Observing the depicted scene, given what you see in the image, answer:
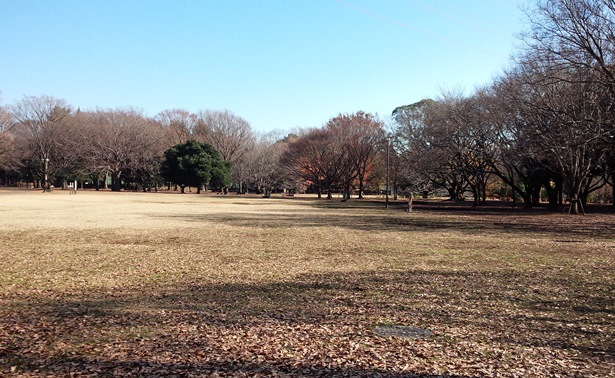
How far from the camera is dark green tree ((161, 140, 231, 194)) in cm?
6334

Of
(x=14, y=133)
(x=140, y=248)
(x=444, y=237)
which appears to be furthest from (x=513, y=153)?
(x=14, y=133)

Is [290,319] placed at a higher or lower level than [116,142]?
lower

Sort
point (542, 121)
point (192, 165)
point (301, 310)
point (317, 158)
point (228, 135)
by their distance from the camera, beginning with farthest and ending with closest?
point (228, 135), point (192, 165), point (317, 158), point (542, 121), point (301, 310)

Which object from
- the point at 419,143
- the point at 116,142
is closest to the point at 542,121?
the point at 419,143

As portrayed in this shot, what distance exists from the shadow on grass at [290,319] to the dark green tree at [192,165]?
189ft

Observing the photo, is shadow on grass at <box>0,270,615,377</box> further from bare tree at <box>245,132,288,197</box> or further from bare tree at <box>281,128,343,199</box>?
bare tree at <box>245,132,288,197</box>

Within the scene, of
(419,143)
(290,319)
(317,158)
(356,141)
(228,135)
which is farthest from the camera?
(228,135)

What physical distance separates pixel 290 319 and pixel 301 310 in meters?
0.48

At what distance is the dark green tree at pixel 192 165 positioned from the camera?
208 feet

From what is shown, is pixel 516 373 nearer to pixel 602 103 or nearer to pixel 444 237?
pixel 444 237

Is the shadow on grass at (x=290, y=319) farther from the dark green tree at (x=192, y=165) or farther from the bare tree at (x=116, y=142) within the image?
the bare tree at (x=116, y=142)

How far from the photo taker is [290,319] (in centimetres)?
554

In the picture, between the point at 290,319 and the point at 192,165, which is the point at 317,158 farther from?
the point at 290,319

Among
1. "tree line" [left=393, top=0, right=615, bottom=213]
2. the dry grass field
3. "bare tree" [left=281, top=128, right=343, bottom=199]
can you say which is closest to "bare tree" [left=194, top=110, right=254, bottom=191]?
"bare tree" [left=281, top=128, right=343, bottom=199]
